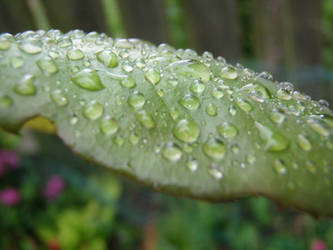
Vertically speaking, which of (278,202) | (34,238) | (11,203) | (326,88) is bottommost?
(34,238)

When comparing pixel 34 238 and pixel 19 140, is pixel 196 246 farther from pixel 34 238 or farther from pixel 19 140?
pixel 19 140

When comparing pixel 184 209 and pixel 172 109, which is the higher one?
pixel 172 109

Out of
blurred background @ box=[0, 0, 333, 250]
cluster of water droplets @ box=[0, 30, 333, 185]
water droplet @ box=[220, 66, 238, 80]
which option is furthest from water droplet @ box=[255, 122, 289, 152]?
blurred background @ box=[0, 0, 333, 250]

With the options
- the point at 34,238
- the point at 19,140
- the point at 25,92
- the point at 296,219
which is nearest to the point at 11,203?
the point at 34,238

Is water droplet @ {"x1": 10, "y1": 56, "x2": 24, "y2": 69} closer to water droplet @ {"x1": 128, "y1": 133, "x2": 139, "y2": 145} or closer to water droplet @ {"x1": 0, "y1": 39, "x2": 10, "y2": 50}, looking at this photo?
water droplet @ {"x1": 0, "y1": 39, "x2": 10, "y2": 50}

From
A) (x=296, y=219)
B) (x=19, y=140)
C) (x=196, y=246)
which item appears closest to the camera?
(x=196, y=246)

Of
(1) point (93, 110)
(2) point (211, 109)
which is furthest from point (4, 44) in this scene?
(2) point (211, 109)

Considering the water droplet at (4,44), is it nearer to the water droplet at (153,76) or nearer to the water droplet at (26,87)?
the water droplet at (26,87)

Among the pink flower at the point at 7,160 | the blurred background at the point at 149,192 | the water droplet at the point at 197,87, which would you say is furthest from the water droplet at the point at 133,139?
the pink flower at the point at 7,160
